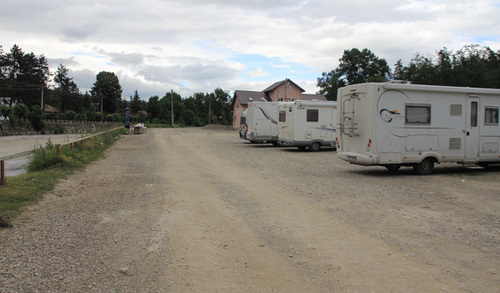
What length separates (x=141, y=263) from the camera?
14.6 feet

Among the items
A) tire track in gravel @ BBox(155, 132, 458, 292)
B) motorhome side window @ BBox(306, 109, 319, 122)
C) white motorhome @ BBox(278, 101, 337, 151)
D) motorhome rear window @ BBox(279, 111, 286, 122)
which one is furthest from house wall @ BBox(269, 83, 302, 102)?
tire track in gravel @ BBox(155, 132, 458, 292)

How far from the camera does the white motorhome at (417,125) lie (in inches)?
454

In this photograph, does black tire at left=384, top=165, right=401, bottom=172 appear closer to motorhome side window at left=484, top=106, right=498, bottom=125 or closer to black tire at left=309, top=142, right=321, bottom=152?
motorhome side window at left=484, top=106, right=498, bottom=125

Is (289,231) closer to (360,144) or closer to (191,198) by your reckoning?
(191,198)

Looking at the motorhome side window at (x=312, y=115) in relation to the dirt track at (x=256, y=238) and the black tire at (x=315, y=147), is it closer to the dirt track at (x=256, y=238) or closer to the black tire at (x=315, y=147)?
the black tire at (x=315, y=147)

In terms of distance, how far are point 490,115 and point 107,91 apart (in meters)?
93.2

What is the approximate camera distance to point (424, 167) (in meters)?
12.1

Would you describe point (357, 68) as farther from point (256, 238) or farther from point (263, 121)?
point (256, 238)

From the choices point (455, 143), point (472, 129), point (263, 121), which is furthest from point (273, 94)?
point (455, 143)

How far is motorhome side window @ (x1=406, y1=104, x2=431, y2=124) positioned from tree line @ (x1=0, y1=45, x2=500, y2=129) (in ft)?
66.3

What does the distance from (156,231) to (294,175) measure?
22.0 feet

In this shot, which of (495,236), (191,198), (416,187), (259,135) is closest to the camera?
(495,236)

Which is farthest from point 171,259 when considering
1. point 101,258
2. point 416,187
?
point 416,187

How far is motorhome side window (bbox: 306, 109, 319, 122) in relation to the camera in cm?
2067
